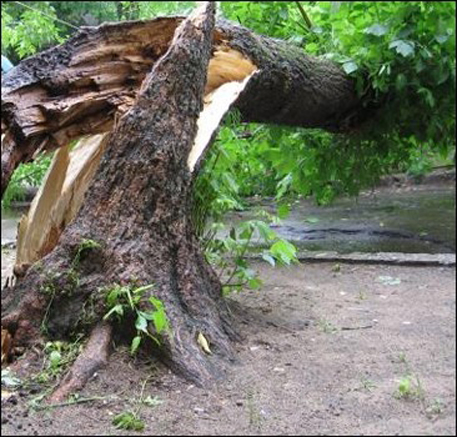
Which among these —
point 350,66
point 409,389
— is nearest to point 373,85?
point 350,66

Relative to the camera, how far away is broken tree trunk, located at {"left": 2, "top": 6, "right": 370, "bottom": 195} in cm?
233

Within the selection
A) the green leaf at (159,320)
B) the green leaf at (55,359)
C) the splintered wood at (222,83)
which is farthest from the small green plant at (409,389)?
the splintered wood at (222,83)

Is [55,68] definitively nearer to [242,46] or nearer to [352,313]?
[242,46]

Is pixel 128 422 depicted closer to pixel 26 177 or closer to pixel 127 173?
pixel 127 173

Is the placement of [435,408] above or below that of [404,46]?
below

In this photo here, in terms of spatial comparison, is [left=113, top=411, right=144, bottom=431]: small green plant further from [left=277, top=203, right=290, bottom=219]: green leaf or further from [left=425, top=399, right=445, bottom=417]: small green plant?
[left=277, top=203, right=290, bottom=219]: green leaf

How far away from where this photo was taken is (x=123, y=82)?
2.79 meters

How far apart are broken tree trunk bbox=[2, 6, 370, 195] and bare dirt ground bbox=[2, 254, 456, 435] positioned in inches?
28.7

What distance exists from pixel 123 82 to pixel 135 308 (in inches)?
36.1

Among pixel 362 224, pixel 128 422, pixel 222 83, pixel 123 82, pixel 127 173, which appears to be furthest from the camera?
pixel 362 224

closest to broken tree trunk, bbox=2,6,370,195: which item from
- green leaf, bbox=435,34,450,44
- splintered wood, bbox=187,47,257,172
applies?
splintered wood, bbox=187,47,257,172

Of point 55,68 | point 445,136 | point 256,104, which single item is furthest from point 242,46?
point 445,136

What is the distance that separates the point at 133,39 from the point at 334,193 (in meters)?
1.91

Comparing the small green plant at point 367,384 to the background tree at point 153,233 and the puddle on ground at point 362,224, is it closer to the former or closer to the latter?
the background tree at point 153,233
